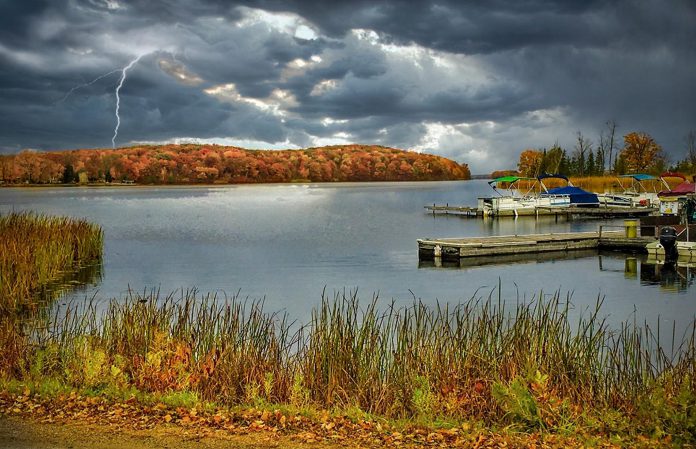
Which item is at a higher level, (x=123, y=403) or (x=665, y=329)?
(x=123, y=403)

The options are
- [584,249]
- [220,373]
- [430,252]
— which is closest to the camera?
[220,373]

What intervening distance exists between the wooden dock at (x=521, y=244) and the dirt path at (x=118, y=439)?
27239 millimetres

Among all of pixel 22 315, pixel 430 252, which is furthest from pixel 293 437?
pixel 430 252

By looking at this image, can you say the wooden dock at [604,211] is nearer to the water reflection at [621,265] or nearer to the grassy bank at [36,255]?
the water reflection at [621,265]

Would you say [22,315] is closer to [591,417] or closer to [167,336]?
[167,336]

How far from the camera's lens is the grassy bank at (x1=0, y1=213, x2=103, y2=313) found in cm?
1950

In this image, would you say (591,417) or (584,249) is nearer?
(591,417)

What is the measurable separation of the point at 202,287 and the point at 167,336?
16626 mm

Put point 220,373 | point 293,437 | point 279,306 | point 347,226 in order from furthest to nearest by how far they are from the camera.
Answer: point 347,226
point 279,306
point 220,373
point 293,437

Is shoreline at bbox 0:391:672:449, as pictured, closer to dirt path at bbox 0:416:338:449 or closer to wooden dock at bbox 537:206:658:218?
dirt path at bbox 0:416:338:449

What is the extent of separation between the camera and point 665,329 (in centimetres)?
1858

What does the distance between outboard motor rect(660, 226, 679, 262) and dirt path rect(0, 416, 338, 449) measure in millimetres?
28718

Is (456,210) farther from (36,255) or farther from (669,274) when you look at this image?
(36,255)

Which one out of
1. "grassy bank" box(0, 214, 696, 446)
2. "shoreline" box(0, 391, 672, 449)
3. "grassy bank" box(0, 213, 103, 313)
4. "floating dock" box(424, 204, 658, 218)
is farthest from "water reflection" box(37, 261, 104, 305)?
"floating dock" box(424, 204, 658, 218)
